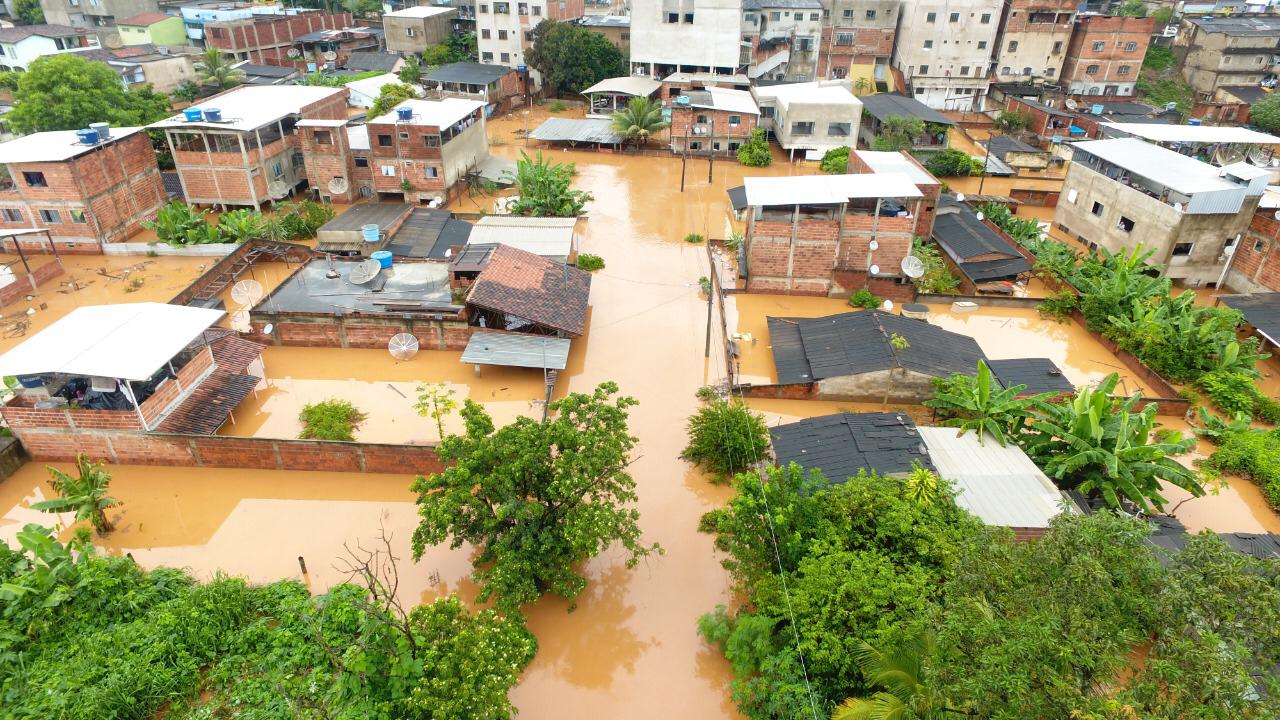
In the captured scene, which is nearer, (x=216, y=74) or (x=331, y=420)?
(x=331, y=420)

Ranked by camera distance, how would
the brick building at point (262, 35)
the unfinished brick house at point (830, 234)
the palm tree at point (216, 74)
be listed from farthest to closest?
the brick building at point (262, 35)
the palm tree at point (216, 74)
the unfinished brick house at point (830, 234)

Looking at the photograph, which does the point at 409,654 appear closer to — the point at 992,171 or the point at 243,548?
the point at 243,548

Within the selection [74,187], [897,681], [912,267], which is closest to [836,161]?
[912,267]

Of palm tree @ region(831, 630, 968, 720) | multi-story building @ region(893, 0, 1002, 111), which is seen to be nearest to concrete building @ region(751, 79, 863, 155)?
multi-story building @ region(893, 0, 1002, 111)

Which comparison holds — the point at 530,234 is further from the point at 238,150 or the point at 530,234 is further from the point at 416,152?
Answer: the point at 238,150

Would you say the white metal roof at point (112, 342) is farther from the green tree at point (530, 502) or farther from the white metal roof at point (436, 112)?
the white metal roof at point (436, 112)

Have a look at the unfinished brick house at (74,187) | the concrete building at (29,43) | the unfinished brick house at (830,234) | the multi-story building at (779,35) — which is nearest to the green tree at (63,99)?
the unfinished brick house at (74,187)

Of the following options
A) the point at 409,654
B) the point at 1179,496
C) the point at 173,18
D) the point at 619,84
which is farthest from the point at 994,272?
the point at 173,18
